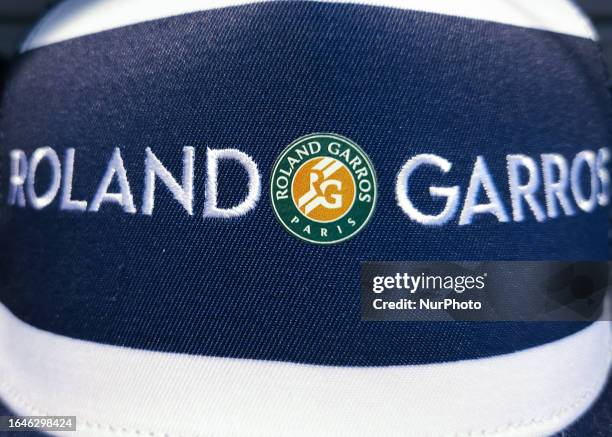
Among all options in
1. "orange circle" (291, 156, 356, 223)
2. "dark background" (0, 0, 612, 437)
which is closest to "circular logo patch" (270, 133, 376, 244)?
"orange circle" (291, 156, 356, 223)

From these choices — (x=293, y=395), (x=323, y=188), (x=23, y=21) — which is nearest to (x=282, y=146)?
(x=323, y=188)

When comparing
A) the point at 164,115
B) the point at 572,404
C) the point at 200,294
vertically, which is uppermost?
the point at 164,115

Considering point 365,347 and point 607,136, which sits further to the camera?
point 607,136

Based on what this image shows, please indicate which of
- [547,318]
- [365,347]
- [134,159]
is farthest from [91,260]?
[547,318]

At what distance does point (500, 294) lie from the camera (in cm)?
46

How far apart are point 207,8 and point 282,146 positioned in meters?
0.11

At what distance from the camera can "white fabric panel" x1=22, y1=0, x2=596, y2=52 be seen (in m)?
0.44

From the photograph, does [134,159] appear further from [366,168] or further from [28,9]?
[28,9]

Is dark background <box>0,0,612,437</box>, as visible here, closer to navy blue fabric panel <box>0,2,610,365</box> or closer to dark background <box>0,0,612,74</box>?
dark background <box>0,0,612,74</box>

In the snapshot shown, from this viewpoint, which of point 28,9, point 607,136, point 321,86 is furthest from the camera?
point 28,9

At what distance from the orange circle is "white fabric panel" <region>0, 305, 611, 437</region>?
0.33 feet

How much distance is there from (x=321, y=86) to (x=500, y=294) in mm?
187

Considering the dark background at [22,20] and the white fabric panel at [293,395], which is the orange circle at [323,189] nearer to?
the white fabric panel at [293,395]

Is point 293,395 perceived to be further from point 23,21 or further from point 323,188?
point 23,21
